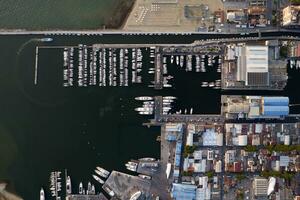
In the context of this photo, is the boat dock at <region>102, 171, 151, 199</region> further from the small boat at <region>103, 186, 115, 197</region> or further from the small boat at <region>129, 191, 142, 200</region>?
the small boat at <region>129, 191, 142, 200</region>

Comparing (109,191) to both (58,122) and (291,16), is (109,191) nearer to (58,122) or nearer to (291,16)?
(58,122)

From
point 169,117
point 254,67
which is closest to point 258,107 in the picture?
point 254,67

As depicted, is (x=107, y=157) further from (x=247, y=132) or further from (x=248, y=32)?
(x=248, y=32)

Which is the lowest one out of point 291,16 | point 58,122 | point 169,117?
point 58,122

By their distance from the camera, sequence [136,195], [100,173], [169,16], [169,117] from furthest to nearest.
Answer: [169,16] → [169,117] → [100,173] → [136,195]

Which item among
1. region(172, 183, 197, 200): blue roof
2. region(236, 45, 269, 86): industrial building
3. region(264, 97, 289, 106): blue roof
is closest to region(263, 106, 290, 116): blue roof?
region(264, 97, 289, 106): blue roof

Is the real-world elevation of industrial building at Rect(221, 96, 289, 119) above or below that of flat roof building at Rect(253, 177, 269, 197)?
above
